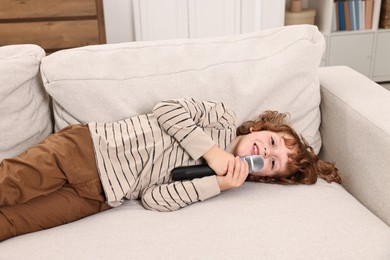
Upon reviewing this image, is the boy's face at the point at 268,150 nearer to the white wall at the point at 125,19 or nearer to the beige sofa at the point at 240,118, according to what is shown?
the beige sofa at the point at 240,118

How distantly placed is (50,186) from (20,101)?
0.30m

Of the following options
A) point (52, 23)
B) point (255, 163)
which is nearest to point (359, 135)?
point (255, 163)

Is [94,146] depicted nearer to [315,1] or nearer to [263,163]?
[263,163]

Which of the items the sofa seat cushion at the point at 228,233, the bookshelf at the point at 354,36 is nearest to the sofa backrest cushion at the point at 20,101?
the sofa seat cushion at the point at 228,233

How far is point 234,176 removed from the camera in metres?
1.36

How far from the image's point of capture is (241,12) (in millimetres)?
3121

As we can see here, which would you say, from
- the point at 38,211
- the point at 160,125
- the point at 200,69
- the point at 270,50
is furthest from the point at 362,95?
the point at 38,211

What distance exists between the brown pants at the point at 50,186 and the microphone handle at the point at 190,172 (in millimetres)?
224

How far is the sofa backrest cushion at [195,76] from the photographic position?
56.7 inches

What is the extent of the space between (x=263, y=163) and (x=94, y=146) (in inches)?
20.0

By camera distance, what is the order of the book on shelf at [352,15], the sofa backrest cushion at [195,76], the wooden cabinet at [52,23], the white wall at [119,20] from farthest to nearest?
the book on shelf at [352,15], the white wall at [119,20], the wooden cabinet at [52,23], the sofa backrest cushion at [195,76]

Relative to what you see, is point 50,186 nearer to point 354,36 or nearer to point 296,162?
point 296,162

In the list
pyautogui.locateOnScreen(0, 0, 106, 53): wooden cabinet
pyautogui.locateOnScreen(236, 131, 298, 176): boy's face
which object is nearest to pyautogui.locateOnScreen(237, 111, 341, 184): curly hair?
pyautogui.locateOnScreen(236, 131, 298, 176): boy's face

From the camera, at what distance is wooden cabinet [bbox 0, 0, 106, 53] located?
2.44 m
